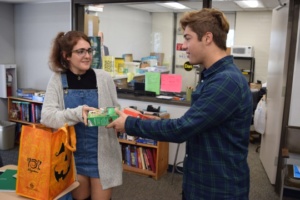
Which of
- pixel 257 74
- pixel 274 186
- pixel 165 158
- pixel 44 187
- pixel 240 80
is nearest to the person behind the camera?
pixel 240 80

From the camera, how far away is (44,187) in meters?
1.30

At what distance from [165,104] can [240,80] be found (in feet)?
8.50

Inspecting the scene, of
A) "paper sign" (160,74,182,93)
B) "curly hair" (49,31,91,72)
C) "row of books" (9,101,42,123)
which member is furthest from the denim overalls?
"row of books" (9,101,42,123)

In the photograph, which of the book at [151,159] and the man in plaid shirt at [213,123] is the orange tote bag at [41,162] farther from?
the book at [151,159]

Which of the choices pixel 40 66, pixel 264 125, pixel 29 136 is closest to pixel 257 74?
pixel 264 125

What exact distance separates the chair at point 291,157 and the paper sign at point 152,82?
5.41 feet

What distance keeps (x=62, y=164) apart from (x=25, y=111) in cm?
354

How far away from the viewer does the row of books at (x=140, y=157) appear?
355 cm

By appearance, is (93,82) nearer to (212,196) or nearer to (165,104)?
(212,196)

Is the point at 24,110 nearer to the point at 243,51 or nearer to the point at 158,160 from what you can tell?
the point at 158,160

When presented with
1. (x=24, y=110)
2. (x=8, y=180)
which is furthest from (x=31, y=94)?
(x=8, y=180)

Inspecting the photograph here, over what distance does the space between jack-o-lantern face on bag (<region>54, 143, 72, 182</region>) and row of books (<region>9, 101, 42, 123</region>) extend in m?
3.28

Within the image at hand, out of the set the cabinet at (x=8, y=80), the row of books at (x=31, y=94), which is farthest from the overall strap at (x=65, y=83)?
the cabinet at (x=8, y=80)

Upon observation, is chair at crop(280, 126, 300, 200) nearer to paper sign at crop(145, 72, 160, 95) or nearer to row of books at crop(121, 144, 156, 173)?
row of books at crop(121, 144, 156, 173)
